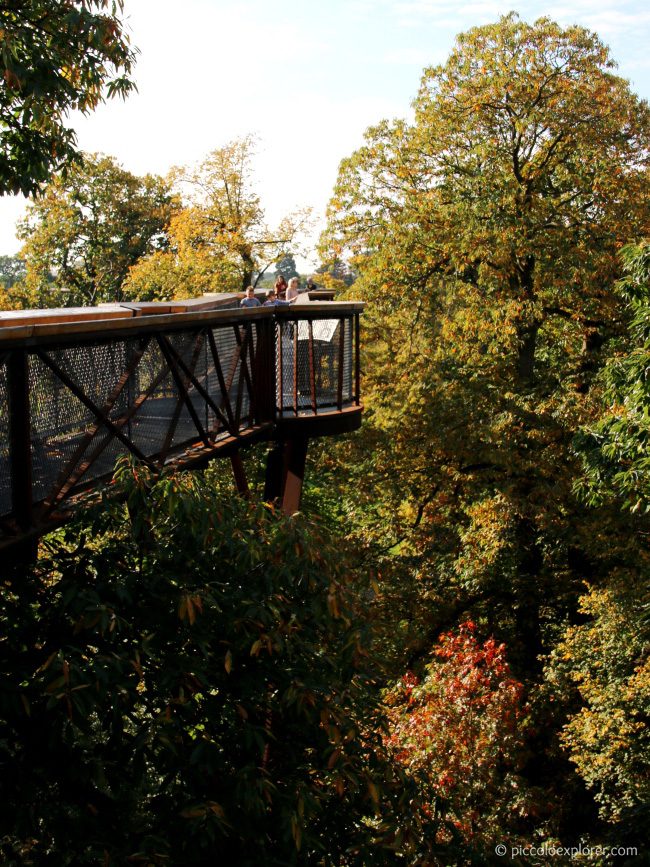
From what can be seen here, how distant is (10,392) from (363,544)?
1603 cm

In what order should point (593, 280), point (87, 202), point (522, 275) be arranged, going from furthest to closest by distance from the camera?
1. point (87, 202)
2. point (522, 275)
3. point (593, 280)

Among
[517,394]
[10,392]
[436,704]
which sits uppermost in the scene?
[10,392]

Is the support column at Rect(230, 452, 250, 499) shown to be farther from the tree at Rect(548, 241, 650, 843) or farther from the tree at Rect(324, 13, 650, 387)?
the tree at Rect(324, 13, 650, 387)

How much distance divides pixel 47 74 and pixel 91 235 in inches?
1327

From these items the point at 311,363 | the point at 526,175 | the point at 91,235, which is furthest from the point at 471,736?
the point at 91,235

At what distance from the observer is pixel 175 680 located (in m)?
4.43

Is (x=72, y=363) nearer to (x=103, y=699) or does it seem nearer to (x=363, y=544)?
(x=103, y=699)

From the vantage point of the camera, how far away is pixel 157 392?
6812 mm

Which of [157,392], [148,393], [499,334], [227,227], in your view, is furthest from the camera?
[227,227]

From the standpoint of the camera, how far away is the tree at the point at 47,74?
8.84 meters

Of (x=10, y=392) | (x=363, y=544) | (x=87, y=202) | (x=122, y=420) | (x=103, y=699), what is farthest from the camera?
(x=87, y=202)

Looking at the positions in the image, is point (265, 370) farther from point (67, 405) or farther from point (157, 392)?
point (67, 405)

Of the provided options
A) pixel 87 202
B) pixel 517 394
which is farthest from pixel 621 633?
pixel 87 202

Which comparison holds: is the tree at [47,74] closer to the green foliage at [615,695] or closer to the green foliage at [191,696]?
the green foliage at [191,696]
